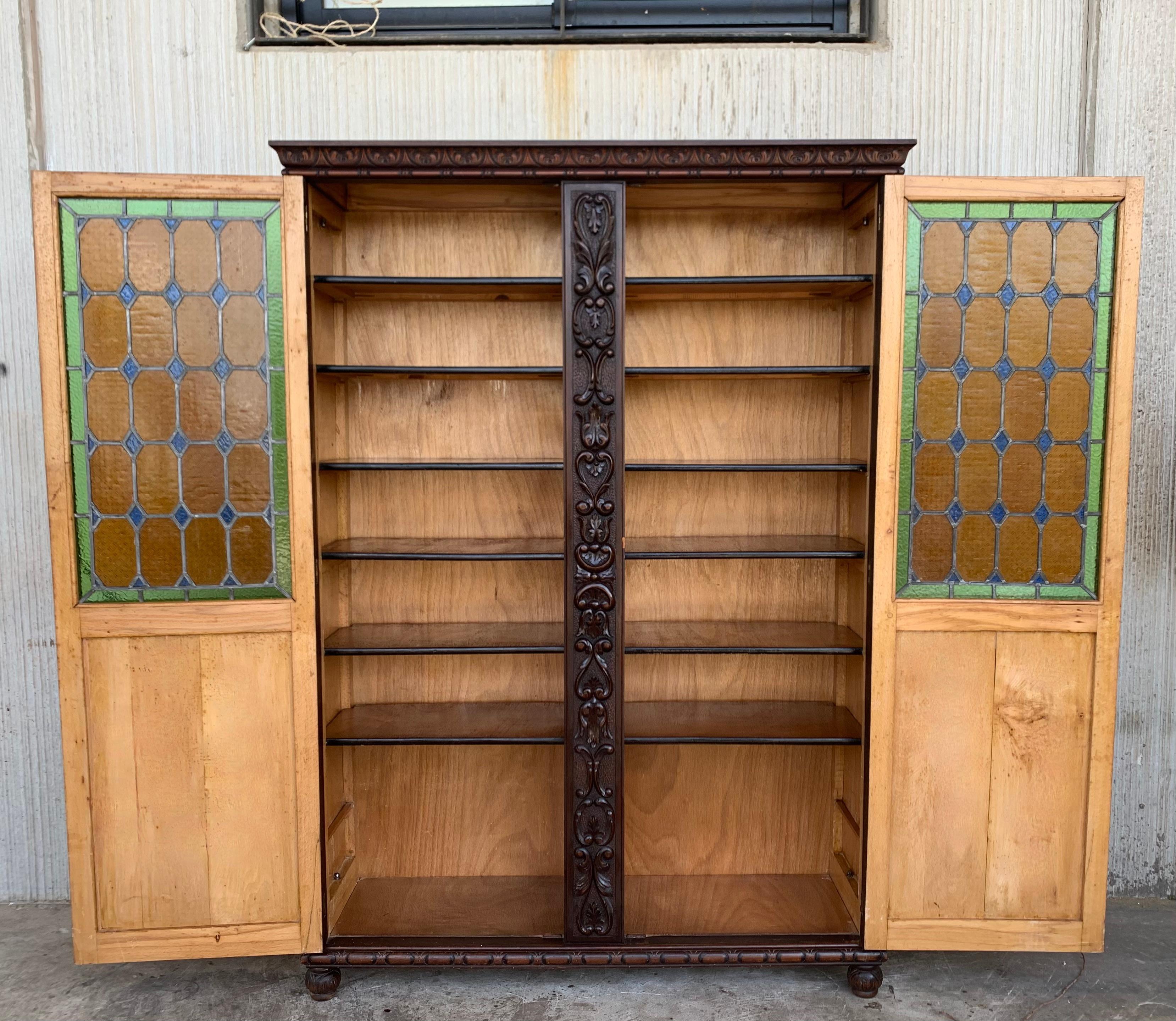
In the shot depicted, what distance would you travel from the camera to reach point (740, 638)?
236 centimetres

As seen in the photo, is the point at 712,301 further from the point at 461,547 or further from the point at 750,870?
the point at 750,870

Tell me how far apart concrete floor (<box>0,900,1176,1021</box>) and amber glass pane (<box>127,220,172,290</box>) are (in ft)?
6.15

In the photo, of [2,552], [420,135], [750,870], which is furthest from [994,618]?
[2,552]

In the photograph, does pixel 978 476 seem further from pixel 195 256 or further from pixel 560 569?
pixel 195 256

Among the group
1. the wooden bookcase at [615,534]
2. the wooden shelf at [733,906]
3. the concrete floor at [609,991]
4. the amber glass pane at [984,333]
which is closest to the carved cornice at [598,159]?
the wooden bookcase at [615,534]

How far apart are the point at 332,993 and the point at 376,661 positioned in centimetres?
90

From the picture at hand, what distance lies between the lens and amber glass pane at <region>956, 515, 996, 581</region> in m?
2.08

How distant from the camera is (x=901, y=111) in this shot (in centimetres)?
252

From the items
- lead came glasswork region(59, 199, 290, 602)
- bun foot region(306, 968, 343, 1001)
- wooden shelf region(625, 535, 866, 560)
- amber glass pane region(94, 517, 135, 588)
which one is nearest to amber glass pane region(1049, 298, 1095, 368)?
wooden shelf region(625, 535, 866, 560)

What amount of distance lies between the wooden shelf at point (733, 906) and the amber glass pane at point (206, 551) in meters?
1.44

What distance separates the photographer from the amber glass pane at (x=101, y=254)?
1.98 m

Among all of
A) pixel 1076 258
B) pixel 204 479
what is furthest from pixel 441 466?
pixel 1076 258

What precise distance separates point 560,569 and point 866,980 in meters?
1.40

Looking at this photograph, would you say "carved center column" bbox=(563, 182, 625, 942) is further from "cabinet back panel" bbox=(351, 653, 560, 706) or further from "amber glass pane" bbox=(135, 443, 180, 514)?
"amber glass pane" bbox=(135, 443, 180, 514)
